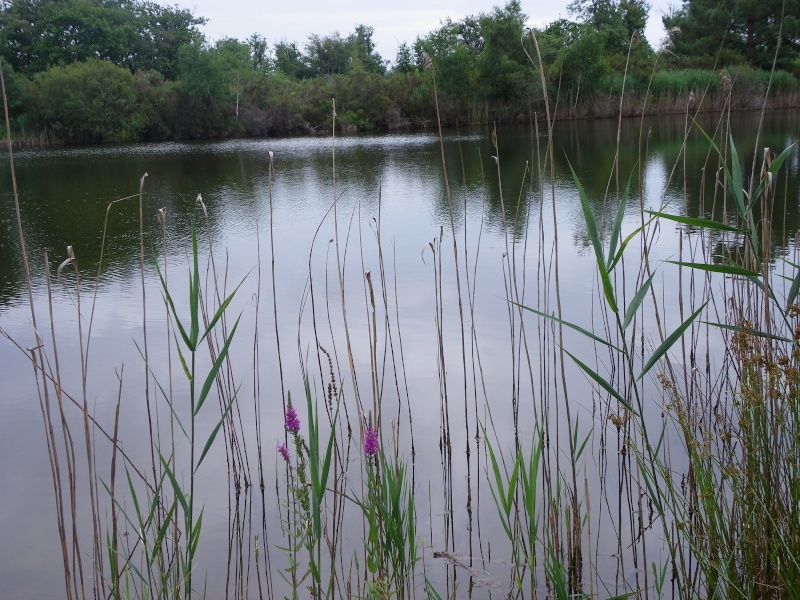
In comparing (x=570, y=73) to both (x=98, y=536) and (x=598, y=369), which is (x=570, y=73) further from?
(x=98, y=536)

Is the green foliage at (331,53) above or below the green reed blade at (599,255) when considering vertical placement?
above

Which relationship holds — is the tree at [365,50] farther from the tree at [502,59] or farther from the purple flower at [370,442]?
the purple flower at [370,442]

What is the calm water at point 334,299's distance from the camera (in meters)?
2.26

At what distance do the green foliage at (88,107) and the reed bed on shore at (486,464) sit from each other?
19.7 m

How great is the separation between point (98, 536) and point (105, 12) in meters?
34.4

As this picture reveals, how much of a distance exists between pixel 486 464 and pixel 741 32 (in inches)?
1061

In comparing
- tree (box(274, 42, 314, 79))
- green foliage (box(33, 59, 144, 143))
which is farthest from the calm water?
tree (box(274, 42, 314, 79))

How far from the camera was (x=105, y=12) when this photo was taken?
31.5 metres

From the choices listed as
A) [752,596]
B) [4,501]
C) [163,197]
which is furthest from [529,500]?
[163,197]

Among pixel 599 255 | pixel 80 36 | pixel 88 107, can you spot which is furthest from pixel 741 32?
pixel 599 255

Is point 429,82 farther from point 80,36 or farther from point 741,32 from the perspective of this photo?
point 80,36

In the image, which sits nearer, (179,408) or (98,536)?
(98,536)

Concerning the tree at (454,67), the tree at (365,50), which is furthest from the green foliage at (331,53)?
the tree at (454,67)

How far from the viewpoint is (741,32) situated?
81.8 feet
